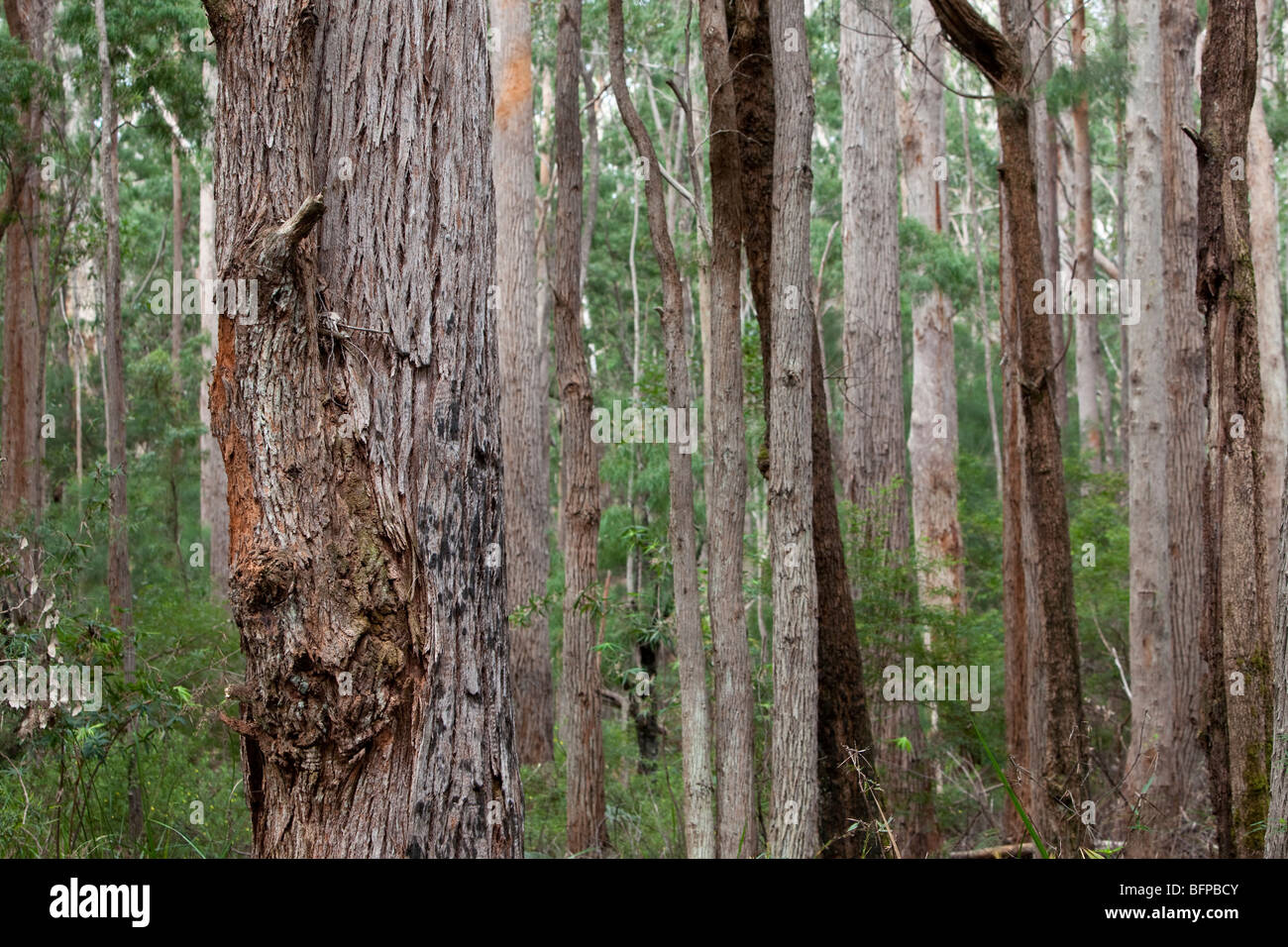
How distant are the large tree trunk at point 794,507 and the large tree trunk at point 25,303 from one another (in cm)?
941

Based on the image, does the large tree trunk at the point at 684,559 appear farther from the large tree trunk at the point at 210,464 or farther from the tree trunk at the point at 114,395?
the large tree trunk at the point at 210,464

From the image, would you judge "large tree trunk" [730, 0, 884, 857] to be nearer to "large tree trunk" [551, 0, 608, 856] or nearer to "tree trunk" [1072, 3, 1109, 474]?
"large tree trunk" [551, 0, 608, 856]

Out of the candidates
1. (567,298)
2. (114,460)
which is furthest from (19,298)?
(567,298)

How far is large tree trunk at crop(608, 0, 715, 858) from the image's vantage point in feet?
20.0

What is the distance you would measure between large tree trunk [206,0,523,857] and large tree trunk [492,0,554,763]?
6923mm

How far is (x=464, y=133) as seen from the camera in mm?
3242

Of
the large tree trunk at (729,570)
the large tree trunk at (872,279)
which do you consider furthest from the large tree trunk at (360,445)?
the large tree trunk at (872,279)

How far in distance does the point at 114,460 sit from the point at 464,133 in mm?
6643

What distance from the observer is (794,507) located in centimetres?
541

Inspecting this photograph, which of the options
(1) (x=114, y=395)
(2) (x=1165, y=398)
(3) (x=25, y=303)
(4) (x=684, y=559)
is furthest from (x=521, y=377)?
(3) (x=25, y=303)

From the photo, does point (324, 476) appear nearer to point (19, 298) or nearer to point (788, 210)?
point (788, 210)

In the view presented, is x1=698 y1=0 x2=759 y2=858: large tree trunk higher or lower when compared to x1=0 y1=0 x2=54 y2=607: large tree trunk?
lower

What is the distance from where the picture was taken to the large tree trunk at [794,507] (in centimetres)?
536

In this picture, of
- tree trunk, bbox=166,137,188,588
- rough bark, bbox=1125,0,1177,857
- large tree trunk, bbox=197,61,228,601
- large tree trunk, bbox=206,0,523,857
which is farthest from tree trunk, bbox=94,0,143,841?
tree trunk, bbox=166,137,188,588
